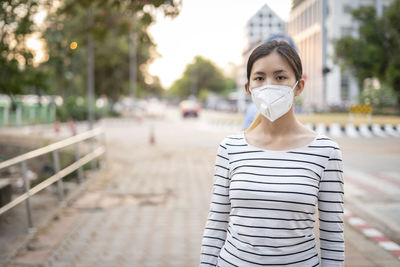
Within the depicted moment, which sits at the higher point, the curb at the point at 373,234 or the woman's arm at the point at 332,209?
the woman's arm at the point at 332,209

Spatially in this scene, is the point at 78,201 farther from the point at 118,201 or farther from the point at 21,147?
the point at 21,147

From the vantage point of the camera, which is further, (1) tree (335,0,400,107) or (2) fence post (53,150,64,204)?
(1) tree (335,0,400,107)

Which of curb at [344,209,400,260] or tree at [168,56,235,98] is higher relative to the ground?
tree at [168,56,235,98]

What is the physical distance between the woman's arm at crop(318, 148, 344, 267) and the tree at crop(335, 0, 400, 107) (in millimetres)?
23934

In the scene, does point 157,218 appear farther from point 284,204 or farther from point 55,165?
point 284,204

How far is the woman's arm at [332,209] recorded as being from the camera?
1.97m

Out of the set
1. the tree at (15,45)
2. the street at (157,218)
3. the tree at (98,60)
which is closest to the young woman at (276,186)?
the street at (157,218)

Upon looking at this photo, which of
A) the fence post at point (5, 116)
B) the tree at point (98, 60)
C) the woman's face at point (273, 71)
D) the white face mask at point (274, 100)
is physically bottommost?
the fence post at point (5, 116)

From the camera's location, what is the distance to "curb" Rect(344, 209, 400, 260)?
207 inches

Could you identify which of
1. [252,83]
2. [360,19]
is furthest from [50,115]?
[252,83]

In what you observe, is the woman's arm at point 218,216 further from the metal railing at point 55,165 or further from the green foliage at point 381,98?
the green foliage at point 381,98

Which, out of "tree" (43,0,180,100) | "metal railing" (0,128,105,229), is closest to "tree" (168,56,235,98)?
"tree" (43,0,180,100)

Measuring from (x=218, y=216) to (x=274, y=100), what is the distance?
58 cm

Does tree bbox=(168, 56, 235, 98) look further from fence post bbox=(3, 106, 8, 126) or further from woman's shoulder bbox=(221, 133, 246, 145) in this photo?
woman's shoulder bbox=(221, 133, 246, 145)
